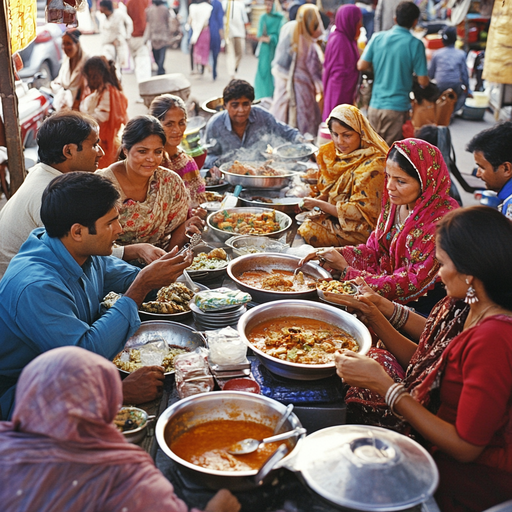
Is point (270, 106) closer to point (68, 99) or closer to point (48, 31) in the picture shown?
point (68, 99)

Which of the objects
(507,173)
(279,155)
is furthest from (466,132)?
(507,173)

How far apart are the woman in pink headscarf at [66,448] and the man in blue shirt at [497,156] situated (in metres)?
3.10

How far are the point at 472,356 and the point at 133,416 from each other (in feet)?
4.17

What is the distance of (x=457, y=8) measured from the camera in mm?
9289

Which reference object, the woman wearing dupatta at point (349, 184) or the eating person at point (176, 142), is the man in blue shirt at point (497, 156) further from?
the eating person at point (176, 142)

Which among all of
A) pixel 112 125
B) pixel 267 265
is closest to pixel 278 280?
pixel 267 265

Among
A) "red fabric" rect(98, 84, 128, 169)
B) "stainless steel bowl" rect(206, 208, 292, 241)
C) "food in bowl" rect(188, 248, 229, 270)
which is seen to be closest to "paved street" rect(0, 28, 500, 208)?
"red fabric" rect(98, 84, 128, 169)

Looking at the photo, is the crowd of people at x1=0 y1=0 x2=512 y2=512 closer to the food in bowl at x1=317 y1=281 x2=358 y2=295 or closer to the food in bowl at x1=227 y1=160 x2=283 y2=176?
the food in bowl at x1=317 y1=281 x2=358 y2=295

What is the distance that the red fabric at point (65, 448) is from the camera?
136cm

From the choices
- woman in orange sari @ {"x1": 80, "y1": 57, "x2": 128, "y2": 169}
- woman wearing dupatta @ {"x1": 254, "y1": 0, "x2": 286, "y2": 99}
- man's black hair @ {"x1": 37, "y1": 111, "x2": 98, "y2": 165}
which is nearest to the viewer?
man's black hair @ {"x1": 37, "y1": 111, "x2": 98, "y2": 165}

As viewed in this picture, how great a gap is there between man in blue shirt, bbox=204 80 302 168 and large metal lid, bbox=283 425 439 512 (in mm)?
4306

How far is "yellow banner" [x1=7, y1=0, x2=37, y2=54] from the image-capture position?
4.17 m

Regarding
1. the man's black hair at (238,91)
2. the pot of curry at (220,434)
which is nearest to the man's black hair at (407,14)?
the man's black hair at (238,91)

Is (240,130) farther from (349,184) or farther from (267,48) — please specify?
(267,48)
